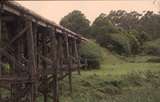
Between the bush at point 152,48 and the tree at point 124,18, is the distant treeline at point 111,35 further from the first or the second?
the tree at point 124,18

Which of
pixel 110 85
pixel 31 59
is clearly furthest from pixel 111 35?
pixel 31 59

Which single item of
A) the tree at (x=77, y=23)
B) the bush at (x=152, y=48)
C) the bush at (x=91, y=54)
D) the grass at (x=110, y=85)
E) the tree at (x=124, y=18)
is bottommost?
the grass at (x=110, y=85)

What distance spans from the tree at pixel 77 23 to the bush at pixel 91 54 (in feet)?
42.8

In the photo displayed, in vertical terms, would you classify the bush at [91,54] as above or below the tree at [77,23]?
below

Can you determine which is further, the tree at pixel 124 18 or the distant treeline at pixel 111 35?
the tree at pixel 124 18

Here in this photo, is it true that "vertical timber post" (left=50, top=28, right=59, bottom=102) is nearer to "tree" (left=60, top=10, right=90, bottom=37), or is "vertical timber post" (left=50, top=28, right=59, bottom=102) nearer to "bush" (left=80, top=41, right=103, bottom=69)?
"bush" (left=80, top=41, right=103, bottom=69)

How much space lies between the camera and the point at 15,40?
12.6 m

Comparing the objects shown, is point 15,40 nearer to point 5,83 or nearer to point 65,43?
point 5,83

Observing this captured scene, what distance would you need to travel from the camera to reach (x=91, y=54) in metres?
36.3

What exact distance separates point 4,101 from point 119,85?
1367cm

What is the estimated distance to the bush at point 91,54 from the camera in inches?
1365

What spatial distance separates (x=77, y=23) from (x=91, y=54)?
51.7 ft

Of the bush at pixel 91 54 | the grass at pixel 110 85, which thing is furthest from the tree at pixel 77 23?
the grass at pixel 110 85

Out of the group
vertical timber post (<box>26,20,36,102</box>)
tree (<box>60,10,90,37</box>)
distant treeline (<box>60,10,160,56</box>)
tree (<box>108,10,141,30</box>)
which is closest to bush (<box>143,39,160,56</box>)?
distant treeline (<box>60,10,160,56</box>)
